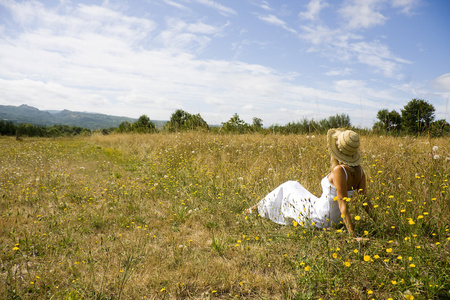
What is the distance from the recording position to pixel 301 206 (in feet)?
11.0

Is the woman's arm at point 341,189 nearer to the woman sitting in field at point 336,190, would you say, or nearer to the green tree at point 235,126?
the woman sitting in field at point 336,190

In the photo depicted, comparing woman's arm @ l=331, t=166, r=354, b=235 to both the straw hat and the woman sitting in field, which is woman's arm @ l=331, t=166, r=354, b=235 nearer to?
the woman sitting in field

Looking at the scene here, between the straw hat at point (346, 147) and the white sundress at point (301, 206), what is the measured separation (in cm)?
35

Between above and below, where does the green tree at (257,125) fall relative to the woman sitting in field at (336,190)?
above

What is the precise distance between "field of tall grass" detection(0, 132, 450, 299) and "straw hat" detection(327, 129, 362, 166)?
0.48m

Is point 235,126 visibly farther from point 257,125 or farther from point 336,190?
point 336,190

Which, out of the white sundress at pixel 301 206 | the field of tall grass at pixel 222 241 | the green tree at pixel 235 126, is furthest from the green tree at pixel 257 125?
the white sundress at pixel 301 206

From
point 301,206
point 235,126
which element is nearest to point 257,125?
point 235,126

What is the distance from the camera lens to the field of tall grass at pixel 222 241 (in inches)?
85.9

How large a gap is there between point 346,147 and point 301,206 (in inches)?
38.7

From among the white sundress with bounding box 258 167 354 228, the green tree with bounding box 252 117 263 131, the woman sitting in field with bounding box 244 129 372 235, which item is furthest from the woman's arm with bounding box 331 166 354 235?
the green tree with bounding box 252 117 263 131

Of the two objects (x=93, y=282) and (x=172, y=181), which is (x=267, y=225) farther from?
(x=172, y=181)

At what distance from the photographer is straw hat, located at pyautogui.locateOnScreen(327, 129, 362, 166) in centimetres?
288

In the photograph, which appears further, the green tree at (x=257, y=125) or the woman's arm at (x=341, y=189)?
the green tree at (x=257, y=125)
